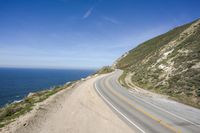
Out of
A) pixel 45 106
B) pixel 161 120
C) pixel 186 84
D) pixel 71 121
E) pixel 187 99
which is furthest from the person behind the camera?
pixel 186 84

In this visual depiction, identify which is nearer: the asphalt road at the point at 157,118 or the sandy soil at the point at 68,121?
the sandy soil at the point at 68,121

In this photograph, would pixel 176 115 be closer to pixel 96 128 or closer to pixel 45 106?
pixel 96 128

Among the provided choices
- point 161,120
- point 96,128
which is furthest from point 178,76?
point 96,128

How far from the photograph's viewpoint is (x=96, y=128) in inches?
511

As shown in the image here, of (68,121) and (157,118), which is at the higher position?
(68,121)

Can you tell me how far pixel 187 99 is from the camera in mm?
23375

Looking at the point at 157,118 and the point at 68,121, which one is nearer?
the point at 68,121

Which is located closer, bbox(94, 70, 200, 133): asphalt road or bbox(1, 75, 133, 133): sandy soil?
bbox(1, 75, 133, 133): sandy soil

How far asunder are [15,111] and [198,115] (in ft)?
59.1

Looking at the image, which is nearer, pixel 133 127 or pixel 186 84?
pixel 133 127

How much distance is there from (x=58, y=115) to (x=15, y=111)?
439 cm

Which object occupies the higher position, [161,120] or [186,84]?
[186,84]

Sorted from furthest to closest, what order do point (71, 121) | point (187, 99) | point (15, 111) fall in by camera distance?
point (187, 99) < point (15, 111) < point (71, 121)

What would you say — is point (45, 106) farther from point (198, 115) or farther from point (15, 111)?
point (198, 115)
